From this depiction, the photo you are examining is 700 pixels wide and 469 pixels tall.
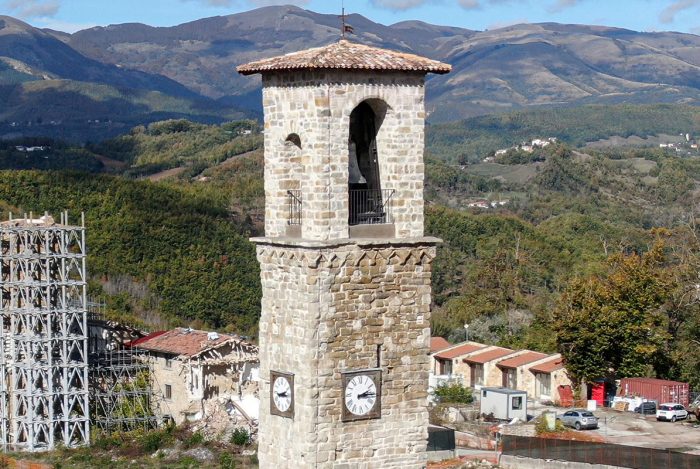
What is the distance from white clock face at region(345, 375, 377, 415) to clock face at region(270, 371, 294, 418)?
788 millimetres

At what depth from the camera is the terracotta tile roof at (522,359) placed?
175 feet

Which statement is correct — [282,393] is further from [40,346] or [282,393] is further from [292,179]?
[40,346]

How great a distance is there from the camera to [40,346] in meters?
49.9

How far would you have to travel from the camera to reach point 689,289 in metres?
53.5

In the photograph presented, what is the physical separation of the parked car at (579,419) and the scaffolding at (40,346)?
1614 cm

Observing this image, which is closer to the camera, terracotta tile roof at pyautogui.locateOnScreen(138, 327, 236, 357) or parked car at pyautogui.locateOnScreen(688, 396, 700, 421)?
parked car at pyautogui.locateOnScreen(688, 396, 700, 421)

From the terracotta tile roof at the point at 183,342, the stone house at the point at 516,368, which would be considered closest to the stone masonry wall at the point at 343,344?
the terracotta tile roof at the point at 183,342

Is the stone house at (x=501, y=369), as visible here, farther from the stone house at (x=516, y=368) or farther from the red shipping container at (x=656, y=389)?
the red shipping container at (x=656, y=389)

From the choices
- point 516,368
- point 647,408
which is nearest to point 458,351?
point 516,368

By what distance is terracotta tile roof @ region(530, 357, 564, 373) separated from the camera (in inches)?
2037

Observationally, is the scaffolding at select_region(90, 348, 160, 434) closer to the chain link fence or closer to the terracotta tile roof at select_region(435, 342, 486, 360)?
the terracotta tile roof at select_region(435, 342, 486, 360)

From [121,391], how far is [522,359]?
14598mm

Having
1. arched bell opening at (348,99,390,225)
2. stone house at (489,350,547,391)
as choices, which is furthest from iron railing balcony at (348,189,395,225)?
stone house at (489,350,547,391)

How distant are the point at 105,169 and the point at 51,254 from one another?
8607 centimetres
